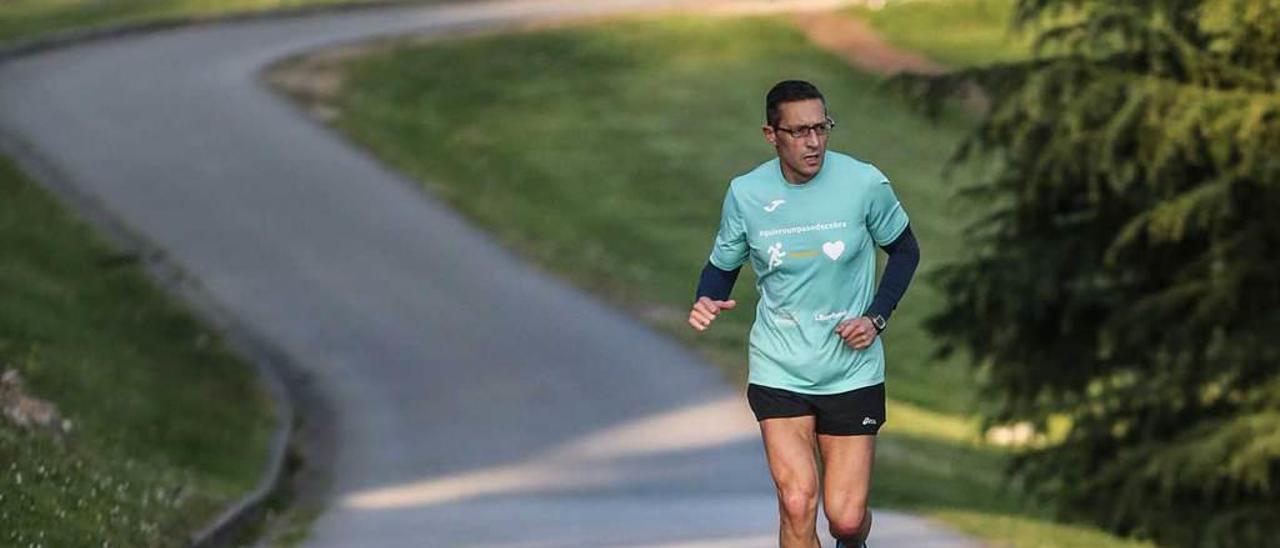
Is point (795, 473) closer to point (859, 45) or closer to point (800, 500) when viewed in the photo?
point (800, 500)

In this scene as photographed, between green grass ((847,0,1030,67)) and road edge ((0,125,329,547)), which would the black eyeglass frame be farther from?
green grass ((847,0,1030,67))

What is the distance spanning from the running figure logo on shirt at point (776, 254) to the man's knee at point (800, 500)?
784 millimetres

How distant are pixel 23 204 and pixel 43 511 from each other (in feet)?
63.8

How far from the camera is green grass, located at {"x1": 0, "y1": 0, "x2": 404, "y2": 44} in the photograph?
50.3 meters

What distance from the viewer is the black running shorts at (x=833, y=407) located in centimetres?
907

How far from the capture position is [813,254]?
28.9ft

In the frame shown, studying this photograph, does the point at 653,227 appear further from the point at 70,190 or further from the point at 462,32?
the point at 462,32

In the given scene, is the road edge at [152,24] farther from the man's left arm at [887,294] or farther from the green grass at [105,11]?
the man's left arm at [887,294]

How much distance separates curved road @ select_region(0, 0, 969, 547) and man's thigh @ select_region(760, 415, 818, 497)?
4768mm

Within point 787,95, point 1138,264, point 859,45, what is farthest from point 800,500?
point 859,45

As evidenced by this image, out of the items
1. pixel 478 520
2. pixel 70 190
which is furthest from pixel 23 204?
pixel 478 520

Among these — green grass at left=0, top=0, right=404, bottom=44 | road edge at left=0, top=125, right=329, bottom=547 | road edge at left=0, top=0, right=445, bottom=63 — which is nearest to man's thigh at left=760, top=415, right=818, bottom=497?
road edge at left=0, top=125, right=329, bottom=547

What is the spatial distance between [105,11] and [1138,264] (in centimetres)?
3590

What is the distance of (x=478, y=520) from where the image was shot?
16656mm
